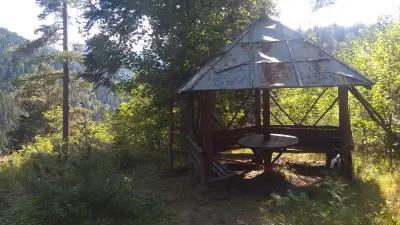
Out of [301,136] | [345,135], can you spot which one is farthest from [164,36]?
→ [345,135]

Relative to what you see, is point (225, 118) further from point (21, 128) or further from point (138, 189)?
point (21, 128)

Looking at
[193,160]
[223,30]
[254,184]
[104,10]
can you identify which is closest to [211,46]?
[223,30]

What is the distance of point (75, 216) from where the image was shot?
6383 millimetres

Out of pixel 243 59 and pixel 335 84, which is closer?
pixel 335 84

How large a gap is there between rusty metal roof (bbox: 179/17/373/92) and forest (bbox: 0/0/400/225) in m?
0.70

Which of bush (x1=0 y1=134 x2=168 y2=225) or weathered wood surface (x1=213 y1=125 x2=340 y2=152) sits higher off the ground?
weathered wood surface (x1=213 y1=125 x2=340 y2=152)

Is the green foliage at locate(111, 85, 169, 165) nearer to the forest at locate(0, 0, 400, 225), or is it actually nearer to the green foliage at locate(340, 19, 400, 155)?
the forest at locate(0, 0, 400, 225)

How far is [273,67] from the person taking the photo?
8.55 meters

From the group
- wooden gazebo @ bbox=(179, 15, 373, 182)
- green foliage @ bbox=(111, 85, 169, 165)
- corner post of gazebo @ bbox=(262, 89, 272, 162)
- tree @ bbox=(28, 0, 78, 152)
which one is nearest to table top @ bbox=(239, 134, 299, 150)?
corner post of gazebo @ bbox=(262, 89, 272, 162)

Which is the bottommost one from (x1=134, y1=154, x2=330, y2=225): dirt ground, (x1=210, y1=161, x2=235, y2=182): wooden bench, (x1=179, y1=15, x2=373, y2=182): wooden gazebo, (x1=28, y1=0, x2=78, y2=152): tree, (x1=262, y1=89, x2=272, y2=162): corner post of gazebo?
(x1=134, y1=154, x2=330, y2=225): dirt ground

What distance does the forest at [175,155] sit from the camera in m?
6.52

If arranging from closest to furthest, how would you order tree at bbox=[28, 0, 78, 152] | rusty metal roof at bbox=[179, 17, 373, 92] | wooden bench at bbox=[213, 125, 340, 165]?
rusty metal roof at bbox=[179, 17, 373, 92]
wooden bench at bbox=[213, 125, 340, 165]
tree at bbox=[28, 0, 78, 152]

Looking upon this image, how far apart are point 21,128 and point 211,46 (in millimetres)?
27980

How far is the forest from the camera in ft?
21.4
